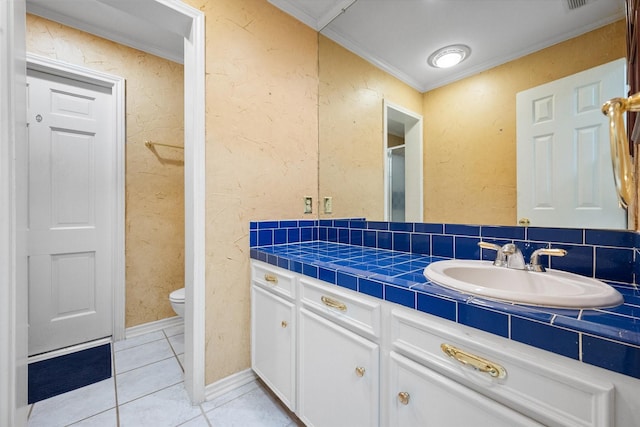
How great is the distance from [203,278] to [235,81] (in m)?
1.13

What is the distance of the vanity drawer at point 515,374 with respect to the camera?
1.64ft

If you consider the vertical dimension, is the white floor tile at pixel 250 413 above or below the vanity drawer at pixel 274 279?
below

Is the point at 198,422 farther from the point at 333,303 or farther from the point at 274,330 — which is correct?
the point at 333,303

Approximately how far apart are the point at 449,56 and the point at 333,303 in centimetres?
130

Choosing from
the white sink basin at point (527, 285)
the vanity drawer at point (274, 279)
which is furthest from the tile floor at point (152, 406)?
the white sink basin at point (527, 285)

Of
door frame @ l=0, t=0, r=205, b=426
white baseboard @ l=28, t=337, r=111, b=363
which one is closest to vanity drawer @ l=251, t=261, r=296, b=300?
door frame @ l=0, t=0, r=205, b=426

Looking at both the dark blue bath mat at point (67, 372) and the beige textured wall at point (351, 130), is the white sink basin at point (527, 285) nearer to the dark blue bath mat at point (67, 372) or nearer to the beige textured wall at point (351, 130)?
the beige textured wall at point (351, 130)

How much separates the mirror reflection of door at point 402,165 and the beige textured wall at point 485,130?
6 cm

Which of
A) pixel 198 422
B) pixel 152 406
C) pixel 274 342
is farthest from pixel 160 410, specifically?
pixel 274 342

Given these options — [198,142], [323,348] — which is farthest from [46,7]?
[323,348]

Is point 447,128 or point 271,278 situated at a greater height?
point 447,128

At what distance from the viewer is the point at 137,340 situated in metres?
2.09

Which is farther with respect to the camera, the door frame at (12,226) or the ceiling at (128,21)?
the ceiling at (128,21)

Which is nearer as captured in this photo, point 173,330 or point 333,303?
point 333,303
